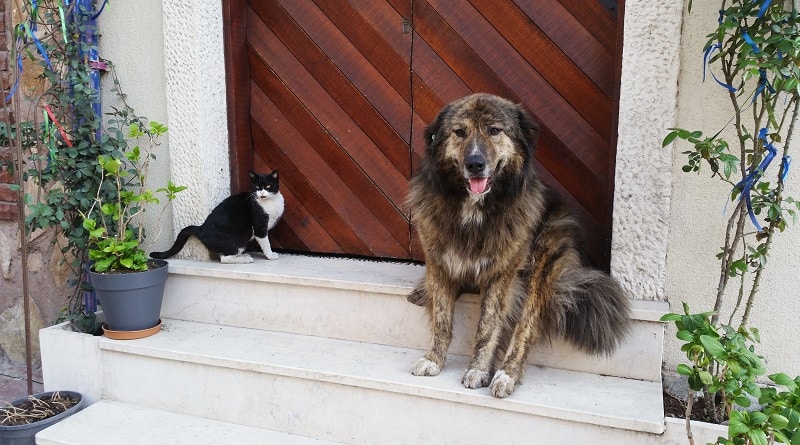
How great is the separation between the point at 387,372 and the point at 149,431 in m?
0.94

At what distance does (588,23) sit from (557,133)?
47 cm

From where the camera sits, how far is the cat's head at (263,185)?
A: 2.74 metres

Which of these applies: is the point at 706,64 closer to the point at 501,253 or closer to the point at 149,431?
the point at 501,253

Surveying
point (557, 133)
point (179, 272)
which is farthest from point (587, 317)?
point (179, 272)

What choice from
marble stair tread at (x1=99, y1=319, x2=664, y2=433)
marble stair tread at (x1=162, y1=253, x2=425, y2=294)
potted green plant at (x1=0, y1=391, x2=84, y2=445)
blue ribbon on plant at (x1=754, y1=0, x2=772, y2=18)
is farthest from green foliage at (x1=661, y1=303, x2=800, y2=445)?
potted green plant at (x1=0, y1=391, x2=84, y2=445)

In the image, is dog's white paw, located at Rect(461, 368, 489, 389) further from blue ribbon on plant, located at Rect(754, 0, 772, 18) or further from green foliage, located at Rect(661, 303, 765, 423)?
blue ribbon on plant, located at Rect(754, 0, 772, 18)

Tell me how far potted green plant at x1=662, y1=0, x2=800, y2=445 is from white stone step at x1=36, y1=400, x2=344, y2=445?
131 cm

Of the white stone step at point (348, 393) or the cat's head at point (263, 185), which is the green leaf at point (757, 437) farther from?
the cat's head at point (263, 185)

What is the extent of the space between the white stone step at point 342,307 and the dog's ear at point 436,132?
0.61 m

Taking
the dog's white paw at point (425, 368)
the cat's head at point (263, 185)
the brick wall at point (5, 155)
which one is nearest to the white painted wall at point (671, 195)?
the dog's white paw at point (425, 368)

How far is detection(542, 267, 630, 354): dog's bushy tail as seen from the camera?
1.93m

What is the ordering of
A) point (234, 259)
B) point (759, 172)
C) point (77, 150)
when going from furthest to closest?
point (234, 259) < point (77, 150) < point (759, 172)

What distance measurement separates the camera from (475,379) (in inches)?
75.6

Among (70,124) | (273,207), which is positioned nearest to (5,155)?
(70,124)
